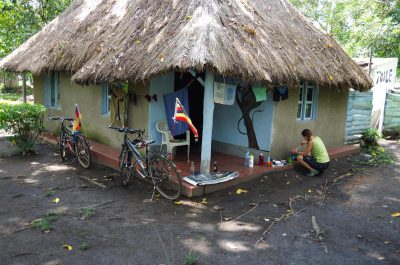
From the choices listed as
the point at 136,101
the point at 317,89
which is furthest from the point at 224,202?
the point at 317,89

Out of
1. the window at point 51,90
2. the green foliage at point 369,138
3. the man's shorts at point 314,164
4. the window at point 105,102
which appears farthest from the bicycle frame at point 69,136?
the green foliage at point 369,138

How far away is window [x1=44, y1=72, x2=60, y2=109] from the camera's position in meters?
11.7

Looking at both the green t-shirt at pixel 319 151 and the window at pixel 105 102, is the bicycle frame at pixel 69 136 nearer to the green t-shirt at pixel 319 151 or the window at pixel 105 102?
the window at pixel 105 102

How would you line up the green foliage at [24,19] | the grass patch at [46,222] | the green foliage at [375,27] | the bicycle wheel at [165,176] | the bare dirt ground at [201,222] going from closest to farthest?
the bare dirt ground at [201,222]
the grass patch at [46,222]
the bicycle wheel at [165,176]
the green foliage at [24,19]
the green foliage at [375,27]

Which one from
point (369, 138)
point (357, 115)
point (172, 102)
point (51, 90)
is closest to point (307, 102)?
point (357, 115)

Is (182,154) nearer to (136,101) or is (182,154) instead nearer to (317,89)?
(136,101)

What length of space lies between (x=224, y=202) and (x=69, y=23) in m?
8.16

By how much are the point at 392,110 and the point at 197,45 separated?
34.6 feet

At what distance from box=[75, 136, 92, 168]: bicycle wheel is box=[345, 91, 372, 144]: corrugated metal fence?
305 inches

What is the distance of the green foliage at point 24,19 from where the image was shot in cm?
1472

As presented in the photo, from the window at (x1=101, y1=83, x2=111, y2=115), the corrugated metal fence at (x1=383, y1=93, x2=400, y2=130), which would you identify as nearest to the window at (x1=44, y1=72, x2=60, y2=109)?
the window at (x1=101, y1=83, x2=111, y2=115)

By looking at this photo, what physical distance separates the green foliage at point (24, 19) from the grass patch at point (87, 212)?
38.0 feet

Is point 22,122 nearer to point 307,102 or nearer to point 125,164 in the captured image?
point 125,164

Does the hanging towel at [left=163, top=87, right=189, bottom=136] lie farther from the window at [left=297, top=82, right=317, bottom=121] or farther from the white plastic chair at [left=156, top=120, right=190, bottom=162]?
the window at [left=297, top=82, right=317, bottom=121]
